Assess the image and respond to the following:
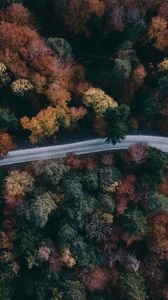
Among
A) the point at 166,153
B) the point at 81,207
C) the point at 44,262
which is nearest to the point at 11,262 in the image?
the point at 44,262

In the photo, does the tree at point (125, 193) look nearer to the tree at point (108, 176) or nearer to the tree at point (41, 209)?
the tree at point (108, 176)

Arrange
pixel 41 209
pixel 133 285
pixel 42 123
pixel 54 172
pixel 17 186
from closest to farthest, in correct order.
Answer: pixel 41 209 → pixel 17 186 → pixel 54 172 → pixel 133 285 → pixel 42 123

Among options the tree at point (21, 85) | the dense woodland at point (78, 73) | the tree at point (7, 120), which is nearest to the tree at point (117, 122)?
the dense woodland at point (78, 73)

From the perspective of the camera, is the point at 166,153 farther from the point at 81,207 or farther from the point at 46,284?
the point at 46,284

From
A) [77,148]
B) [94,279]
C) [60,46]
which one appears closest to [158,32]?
[60,46]

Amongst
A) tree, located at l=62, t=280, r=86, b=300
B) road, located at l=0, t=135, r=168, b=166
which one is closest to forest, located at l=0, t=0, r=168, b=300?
tree, located at l=62, t=280, r=86, b=300

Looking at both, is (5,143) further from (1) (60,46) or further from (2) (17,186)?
(1) (60,46)

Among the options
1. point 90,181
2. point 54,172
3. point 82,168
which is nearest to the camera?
point 54,172
